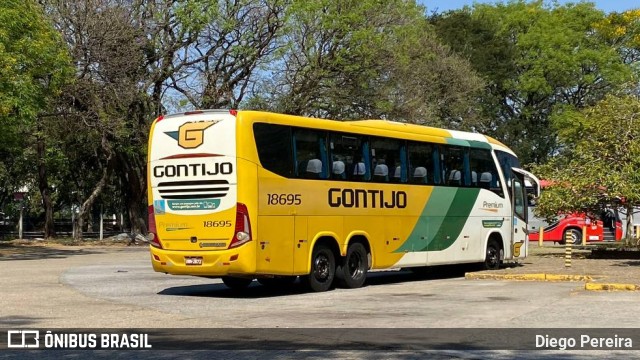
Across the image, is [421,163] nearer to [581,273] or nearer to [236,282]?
[581,273]

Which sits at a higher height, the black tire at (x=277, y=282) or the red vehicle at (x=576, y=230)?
the red vehicle at (x=576, y=230)

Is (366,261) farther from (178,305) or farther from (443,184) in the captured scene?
(178,305)

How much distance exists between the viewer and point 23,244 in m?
42.3

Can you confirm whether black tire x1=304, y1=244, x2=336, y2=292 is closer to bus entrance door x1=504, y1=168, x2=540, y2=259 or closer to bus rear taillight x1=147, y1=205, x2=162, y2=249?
bus rear taillight x1=147, y1=205, x2=162, y2=249

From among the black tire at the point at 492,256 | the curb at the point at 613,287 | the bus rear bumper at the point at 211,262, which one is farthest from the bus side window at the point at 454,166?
the bus rear bumper at the point at 211,262

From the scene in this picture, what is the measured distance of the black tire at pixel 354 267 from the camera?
61.7 feet

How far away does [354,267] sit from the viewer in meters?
19.3

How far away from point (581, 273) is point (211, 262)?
9701 mm

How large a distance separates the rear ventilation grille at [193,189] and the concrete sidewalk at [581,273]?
7235 millimetres

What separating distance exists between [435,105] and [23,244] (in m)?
22.1

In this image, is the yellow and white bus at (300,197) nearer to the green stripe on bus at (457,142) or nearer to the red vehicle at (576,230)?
the green stripe on bus at (457,142)

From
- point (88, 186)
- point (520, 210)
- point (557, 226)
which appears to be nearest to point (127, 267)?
point (520, 210)

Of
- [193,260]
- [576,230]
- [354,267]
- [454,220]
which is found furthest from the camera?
[576,230]

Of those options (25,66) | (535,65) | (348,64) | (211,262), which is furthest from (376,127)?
(535,65)
